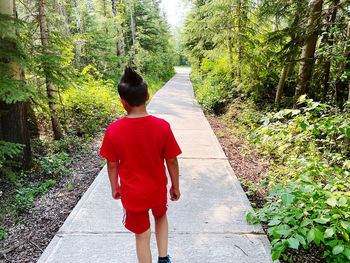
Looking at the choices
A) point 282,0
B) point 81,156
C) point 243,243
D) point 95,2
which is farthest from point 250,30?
point 95,2

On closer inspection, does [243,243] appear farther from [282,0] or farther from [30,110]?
[282,0]

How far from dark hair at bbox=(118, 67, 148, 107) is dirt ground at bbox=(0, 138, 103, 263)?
203cm

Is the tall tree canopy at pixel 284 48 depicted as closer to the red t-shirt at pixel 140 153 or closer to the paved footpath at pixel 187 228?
the paved footpath at pixel 187 228

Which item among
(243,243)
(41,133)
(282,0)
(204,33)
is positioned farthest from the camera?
(204,33)

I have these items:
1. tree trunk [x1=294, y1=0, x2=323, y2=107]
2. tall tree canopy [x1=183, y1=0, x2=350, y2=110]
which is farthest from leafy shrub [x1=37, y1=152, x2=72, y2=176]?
tree trunk [x1=294, y1=0, x2=323, y2=107]

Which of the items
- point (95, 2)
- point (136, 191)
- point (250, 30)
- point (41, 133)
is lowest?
point (41, 133)

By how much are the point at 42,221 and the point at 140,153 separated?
7.01ft

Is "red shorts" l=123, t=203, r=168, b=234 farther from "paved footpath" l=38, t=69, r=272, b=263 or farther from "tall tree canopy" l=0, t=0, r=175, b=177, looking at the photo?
"tall tree canopy" l=0, t=0, r=175, b=177

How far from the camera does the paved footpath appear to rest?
240 centimetres

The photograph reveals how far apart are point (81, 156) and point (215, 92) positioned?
620 cm

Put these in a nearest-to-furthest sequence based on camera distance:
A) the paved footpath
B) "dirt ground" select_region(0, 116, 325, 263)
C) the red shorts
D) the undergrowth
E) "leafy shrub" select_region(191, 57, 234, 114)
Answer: the red shorts < the undergrowth < the paved footpath < "dirt ground" select_region(0, 116, 325, 263) < "leafy shrub" select_region(191, 57, 234, 114)

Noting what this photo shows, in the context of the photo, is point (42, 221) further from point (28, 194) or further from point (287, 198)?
point (287, 198)

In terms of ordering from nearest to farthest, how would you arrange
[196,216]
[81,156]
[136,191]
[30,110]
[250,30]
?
[136,191] < [196,216] < [30,110] < [81,156] < [250,30]

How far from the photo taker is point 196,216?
306 cm
